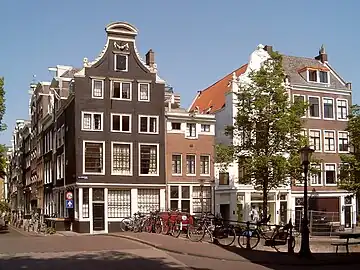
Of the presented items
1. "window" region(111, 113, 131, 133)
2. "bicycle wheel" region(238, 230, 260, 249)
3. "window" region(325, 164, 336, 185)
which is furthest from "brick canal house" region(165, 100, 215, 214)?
"bicycle wheel" region(238, 230, 260, 249)

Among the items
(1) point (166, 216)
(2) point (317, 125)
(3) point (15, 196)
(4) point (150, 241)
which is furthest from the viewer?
(3) point (15, 196)

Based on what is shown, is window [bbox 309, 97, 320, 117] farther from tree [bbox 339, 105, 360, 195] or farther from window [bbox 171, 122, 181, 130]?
window [bbox 171, 122, 181, 130]

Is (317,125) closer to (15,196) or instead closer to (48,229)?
(48,229)

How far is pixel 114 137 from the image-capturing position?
4266cm

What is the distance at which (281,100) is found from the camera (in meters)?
34.8

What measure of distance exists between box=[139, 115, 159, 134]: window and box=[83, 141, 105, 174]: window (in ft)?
11.3

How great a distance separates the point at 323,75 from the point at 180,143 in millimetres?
16873

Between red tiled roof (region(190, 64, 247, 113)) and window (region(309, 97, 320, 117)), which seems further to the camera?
red tiled roof (region(190, 64, 247, 113))

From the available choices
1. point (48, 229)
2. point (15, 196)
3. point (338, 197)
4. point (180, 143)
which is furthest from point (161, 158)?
point (15, 196)

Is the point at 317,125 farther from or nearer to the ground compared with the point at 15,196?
farther from the ground

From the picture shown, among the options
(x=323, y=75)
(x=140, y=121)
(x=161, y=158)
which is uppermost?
(x=323, y=75)

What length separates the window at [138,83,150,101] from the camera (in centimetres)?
4394

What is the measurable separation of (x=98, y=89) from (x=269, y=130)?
14321mm

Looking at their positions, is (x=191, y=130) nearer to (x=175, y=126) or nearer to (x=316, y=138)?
(x=175, y=126)
